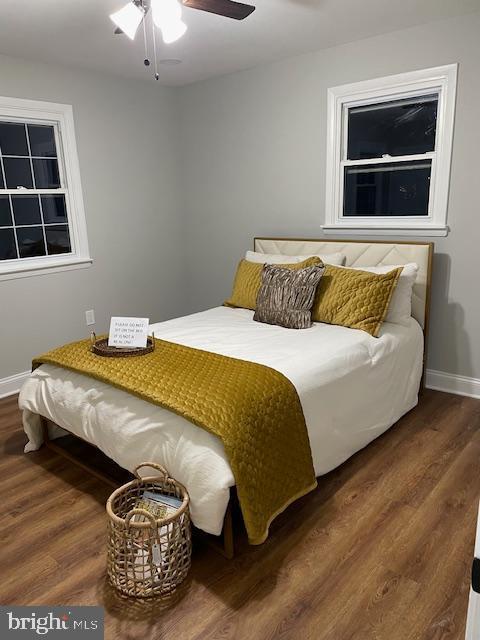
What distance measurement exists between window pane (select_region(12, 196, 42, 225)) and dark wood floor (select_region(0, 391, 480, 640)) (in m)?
1.98

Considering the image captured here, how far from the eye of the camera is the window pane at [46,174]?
3715 mm

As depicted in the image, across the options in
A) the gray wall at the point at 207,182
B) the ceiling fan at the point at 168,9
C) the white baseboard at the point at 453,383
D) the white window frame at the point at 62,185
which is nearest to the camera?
the ceiling fan at the point at 168,9

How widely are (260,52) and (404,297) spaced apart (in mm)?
2142

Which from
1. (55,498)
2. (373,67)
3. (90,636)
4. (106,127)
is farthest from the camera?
(106,127)

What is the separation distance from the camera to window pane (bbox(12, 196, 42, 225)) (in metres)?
3.64

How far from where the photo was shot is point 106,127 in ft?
13.1

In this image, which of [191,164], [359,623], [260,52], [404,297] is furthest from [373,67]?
[359,623]

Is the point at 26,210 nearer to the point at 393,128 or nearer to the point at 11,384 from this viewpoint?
the point at 11,384

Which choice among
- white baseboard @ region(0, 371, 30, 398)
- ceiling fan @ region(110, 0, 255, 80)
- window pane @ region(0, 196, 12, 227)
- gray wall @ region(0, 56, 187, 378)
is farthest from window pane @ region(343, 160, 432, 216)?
white baseboard @ region(0, 371, 30, 398)

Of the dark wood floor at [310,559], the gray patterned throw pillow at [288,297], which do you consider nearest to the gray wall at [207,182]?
the gray patterned throw pillow at [288,297]

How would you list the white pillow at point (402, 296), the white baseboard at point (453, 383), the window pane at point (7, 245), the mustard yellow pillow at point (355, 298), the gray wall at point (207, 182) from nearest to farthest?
the mustard yellow pillow at point (355, 298), the white pillow at point (402, 296), the gray wall at point (207, 182), the white baseboard at point (453, 383), the window pane at point (7, 245)

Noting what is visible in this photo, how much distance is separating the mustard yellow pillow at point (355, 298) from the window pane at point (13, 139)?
101 inches

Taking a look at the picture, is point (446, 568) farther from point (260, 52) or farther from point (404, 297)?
point (260, 52)

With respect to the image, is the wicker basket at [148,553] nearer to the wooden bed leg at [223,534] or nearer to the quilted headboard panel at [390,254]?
the wooden bed leg at [223,534]
